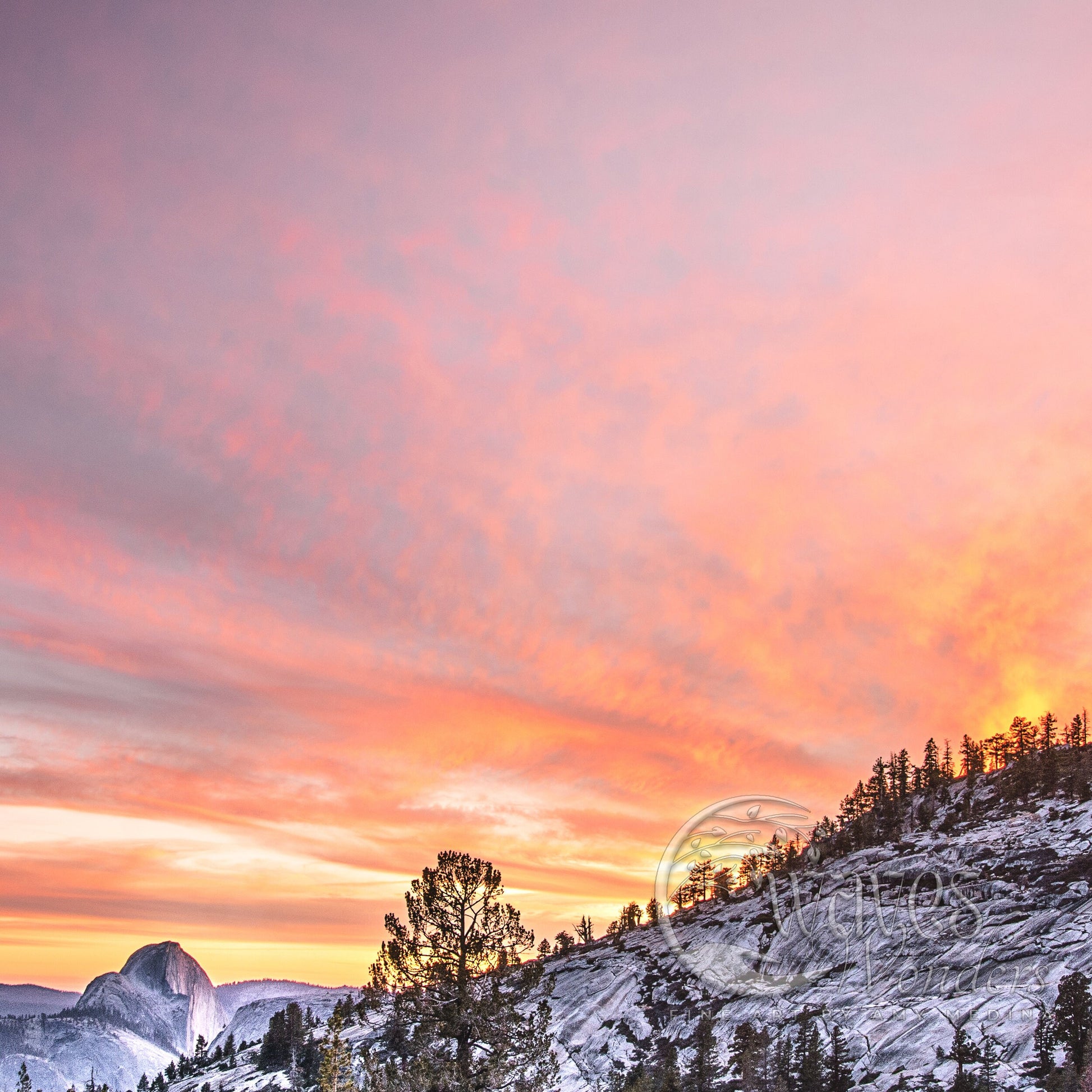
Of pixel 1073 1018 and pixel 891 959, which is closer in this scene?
pixel 1073 1018

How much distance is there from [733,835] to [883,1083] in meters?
39.5

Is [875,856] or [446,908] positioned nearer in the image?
[446,908]

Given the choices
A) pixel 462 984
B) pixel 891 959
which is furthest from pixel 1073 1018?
pixel 462 984

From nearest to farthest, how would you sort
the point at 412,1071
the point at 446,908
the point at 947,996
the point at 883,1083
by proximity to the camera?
the point at 412,1071, the point at 446,908, the point at 883,1083, the point at 947,996

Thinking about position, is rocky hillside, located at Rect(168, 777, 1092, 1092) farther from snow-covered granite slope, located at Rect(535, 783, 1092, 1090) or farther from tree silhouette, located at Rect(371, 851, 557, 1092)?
tree silhouette, located at Rect(371, 851, 557, 1092)

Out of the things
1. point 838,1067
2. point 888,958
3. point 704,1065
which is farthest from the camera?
point 888,958

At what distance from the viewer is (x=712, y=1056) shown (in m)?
113

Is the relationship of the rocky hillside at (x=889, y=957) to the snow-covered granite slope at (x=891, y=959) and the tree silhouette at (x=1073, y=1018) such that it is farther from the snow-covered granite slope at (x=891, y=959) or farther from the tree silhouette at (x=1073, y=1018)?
the tree silhouette at (x=1073, y=1018)

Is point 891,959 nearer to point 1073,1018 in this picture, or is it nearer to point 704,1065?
point 704,1065

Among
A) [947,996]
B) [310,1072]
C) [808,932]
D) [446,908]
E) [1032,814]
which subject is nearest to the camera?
[446,908]

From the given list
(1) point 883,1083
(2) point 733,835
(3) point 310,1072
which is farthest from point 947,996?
(3) point 310,1072

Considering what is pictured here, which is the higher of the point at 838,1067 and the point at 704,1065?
the point at 838,1067

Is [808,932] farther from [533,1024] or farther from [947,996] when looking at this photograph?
[533,1024]

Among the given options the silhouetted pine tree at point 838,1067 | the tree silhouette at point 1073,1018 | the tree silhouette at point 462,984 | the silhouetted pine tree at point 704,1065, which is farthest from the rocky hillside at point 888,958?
the tree silhouette at point 462,984
